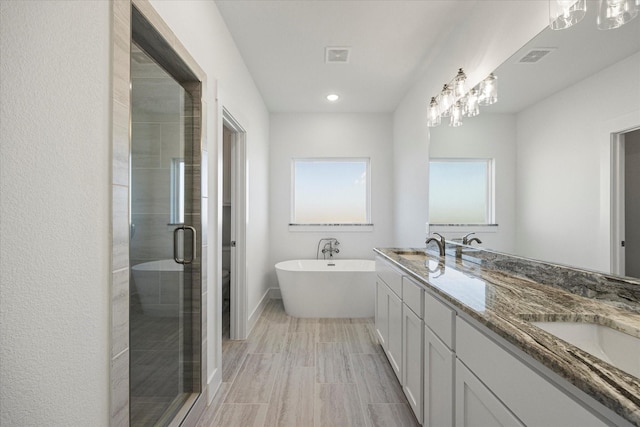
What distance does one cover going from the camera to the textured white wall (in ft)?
2.44

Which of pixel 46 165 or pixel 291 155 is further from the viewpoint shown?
pixel 291 155

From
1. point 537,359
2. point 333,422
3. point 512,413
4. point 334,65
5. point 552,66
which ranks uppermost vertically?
point 334,65

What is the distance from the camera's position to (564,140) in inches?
54.1

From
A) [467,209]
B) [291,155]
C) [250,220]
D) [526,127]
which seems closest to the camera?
[526,127]

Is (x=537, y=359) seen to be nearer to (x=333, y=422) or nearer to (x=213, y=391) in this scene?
(x=333, y=422)

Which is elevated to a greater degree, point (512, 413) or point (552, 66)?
point (552, 66)

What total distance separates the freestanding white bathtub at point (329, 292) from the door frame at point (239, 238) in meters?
0.69

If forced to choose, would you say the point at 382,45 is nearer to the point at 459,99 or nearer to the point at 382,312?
the point at 459,99

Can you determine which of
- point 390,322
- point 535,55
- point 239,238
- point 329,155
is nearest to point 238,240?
point 239,238

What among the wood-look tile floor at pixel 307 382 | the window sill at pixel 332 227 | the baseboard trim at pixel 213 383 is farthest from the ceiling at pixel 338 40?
the wood-look tile floor at pixel 307 382

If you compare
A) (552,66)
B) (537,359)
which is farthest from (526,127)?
(537,359)

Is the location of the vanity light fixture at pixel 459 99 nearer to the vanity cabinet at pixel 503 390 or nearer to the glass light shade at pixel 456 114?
the glass light shade at pixel 456 114

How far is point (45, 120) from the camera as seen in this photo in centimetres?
83

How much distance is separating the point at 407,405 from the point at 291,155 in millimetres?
3374
